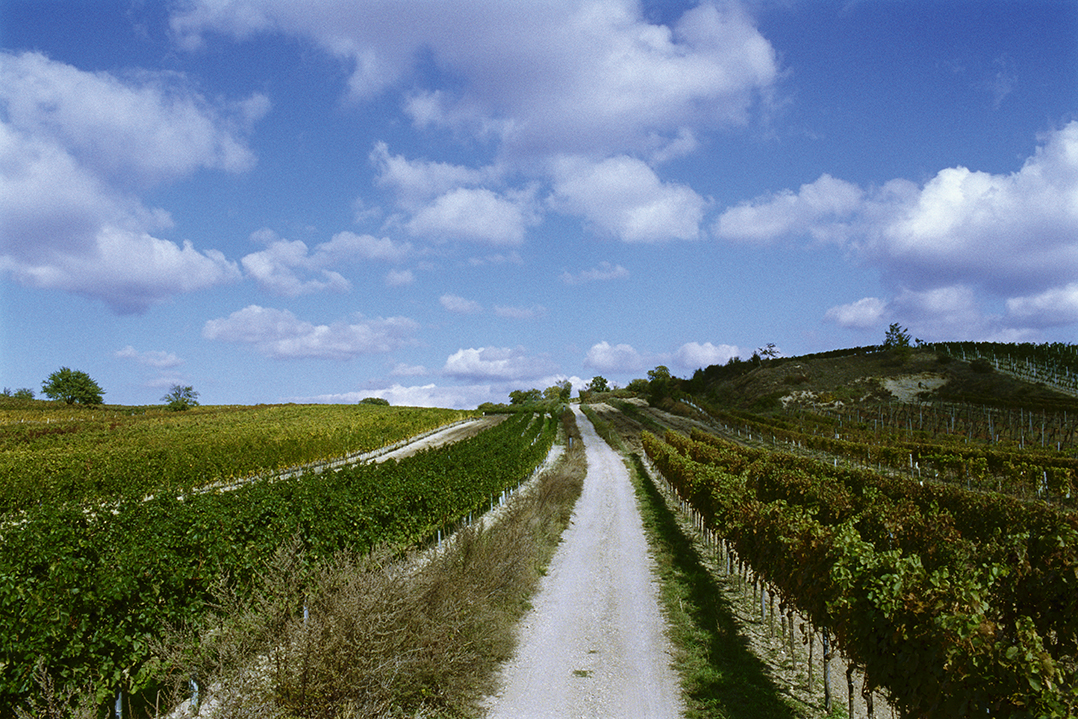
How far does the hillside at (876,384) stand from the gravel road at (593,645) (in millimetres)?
58574

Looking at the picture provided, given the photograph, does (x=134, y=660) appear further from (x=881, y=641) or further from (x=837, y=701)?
(x=837, y=701)

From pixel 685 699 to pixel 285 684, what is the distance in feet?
22.4

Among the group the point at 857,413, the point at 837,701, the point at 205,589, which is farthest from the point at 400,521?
the point at 857,413

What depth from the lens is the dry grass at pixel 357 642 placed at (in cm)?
682

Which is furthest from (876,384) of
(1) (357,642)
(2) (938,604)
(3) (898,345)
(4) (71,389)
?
(4) (71,389)

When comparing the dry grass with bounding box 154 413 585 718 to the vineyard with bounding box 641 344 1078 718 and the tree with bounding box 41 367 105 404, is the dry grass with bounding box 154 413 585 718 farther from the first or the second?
the tree with bounding box 41 367 105 404

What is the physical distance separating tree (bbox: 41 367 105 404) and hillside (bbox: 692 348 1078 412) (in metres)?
101

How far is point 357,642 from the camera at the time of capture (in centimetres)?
729

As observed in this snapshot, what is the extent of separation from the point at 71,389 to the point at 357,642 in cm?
10951

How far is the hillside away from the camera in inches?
2662

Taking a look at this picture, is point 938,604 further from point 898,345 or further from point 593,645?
point 898,345

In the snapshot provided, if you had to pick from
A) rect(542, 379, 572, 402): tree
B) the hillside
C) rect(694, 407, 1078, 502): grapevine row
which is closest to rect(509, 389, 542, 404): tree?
rect(542, 379, 572, 402): tree

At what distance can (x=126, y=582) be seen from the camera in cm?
831

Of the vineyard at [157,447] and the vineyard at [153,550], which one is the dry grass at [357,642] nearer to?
the vineyard at [153,550]
